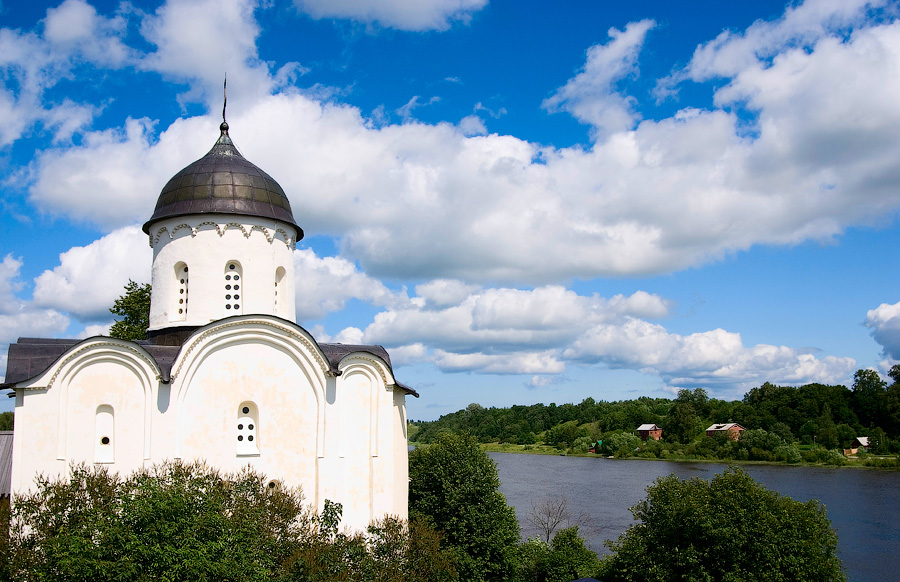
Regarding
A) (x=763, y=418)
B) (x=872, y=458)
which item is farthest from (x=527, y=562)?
(x=763, y=418)

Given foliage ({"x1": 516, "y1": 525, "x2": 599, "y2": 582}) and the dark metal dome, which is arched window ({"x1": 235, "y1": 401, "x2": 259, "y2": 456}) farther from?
foliage ({"x1": 516, "y1": 525, "x2": 599, "y2": 582})

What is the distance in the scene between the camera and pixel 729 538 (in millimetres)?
12102

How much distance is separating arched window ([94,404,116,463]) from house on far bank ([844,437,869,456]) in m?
48.7

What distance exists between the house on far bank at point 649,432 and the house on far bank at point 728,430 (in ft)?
14.6

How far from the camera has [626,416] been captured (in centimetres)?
6512

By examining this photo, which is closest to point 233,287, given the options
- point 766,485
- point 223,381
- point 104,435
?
point 223,381

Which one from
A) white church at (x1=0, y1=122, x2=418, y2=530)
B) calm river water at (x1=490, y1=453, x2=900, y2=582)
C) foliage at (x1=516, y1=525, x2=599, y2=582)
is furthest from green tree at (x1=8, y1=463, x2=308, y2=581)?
calm river water at (x1=490, y1=453, x2=900, y2=582)

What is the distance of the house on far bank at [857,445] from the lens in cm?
4669

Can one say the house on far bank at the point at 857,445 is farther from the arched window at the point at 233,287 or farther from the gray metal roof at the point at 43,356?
the arched window at the point at 233,287

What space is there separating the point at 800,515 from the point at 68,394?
493 inches

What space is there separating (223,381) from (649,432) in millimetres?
54053

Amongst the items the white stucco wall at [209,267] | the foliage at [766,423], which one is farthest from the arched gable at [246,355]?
the foliage at [766,423]

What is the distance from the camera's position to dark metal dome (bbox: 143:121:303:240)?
41.1 ft

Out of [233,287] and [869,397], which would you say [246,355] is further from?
[869,397]
